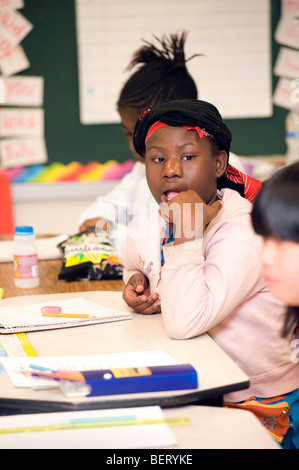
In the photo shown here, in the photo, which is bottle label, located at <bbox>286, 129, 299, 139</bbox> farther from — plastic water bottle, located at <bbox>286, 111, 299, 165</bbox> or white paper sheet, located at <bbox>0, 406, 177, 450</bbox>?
white paper sheet, located at <bbox>0, 406, 177, 450</bbox>

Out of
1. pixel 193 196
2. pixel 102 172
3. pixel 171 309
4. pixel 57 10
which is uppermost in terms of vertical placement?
pixel 57 10

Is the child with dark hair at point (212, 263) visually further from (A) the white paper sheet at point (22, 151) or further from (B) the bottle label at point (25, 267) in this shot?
(A) the white paper sheet at point (22, 151)

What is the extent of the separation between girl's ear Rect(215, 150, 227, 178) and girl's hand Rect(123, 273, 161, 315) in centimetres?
30

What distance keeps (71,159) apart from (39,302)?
1778mm

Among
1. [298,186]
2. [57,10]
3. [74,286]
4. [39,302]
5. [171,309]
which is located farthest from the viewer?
[57,10]

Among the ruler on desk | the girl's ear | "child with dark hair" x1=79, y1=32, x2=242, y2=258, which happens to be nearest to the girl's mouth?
the girl's ear

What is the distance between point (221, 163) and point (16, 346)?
1.89ft

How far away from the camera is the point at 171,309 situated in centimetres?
116

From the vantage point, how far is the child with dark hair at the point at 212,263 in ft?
3.81

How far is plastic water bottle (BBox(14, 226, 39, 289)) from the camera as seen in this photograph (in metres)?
1.66

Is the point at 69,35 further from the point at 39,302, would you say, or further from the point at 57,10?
the point at 39,302

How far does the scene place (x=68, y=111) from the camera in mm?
3104

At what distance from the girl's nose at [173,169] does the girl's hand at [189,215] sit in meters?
0.06

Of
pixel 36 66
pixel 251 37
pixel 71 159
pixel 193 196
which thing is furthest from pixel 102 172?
pixel 193 196
